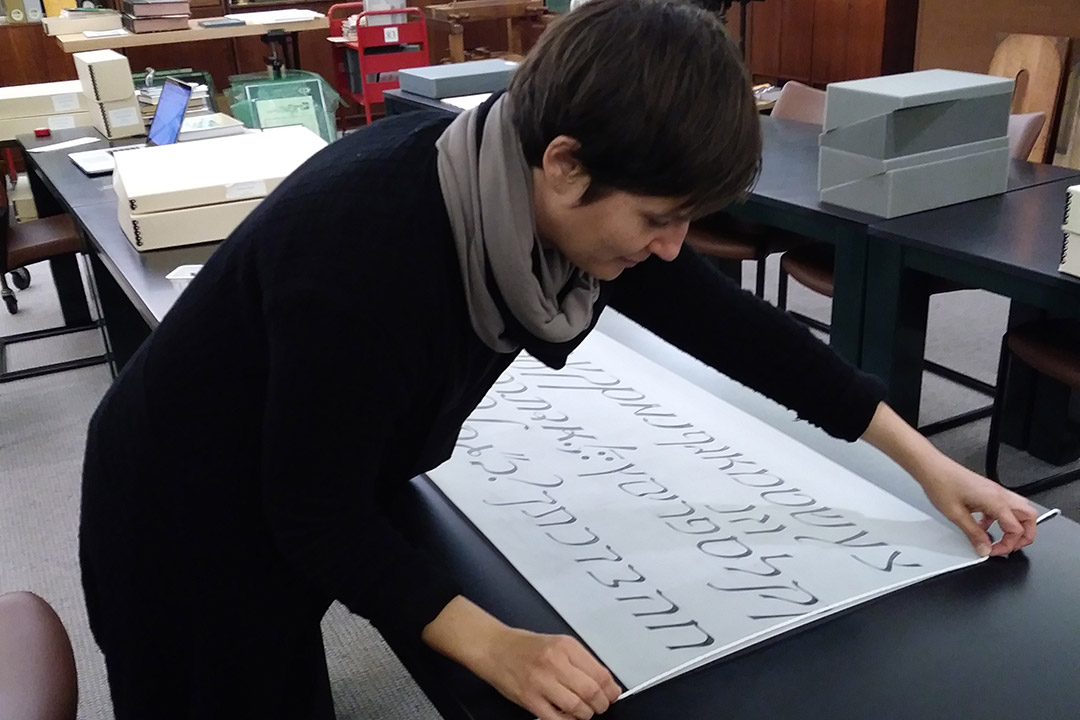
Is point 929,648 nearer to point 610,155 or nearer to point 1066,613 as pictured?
point 1066,613

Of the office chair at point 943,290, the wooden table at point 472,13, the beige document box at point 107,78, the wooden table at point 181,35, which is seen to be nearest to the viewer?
the office chair at point 943,290

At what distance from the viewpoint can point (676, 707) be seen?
0.65 m

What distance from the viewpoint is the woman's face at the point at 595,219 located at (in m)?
0.66

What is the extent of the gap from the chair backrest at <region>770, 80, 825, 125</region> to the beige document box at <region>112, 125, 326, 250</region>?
1614 millimetres

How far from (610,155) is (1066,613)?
1.56 feet

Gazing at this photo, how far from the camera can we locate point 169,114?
2.59m

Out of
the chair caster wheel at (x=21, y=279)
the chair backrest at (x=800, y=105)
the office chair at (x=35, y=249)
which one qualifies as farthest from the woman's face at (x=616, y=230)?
the chair caster wheel at (x=21, y=279)

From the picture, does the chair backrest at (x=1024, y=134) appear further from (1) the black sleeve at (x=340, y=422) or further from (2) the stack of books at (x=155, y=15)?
(2) the stack of books at (x=155, y=15)

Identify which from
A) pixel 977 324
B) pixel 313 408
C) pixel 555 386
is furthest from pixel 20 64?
pixel 313 408

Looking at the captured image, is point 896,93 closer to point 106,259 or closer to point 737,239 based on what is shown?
point 737,239

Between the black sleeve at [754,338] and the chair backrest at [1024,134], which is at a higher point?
the black sleeve at [754,338]

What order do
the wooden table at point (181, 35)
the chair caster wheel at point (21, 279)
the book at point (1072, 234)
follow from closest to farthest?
the book at point (1072, 234) → the chair caster wheel at point (21, 279) → the wooden table at point (181, 35)

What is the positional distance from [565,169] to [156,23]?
459cm

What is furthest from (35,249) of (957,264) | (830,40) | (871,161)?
(830,40)
